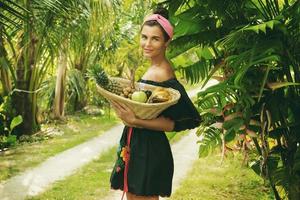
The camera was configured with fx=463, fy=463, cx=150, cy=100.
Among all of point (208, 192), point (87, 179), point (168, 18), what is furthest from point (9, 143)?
point (168, 18)

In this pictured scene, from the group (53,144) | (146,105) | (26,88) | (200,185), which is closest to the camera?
(146,105)

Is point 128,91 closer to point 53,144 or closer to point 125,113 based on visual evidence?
point 125,113

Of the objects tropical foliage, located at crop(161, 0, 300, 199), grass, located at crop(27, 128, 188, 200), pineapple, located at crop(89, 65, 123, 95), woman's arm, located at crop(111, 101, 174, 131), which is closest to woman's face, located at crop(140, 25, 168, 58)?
tropical foliage, located at crop(161, 0, 300, 199)

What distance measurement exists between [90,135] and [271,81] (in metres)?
7.21

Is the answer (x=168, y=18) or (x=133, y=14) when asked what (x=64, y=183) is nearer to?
(x=168, y=18)

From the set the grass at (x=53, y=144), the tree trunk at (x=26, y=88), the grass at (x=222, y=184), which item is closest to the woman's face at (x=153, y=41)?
the grass at (x=222, y=184)

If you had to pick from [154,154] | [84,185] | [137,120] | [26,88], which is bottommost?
[84,185]

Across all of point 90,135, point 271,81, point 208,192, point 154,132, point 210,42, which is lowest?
point 90,135

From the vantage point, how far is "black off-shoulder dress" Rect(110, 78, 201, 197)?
8.60 feet

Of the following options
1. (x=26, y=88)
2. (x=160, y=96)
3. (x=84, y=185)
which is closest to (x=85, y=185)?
(x=84, y=185)

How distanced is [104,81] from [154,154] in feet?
1.65

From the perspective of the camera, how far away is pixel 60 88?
1127cm

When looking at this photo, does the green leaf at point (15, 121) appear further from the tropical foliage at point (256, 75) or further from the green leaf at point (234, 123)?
the green leaf at point (234, 123)

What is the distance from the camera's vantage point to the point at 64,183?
5867 millimetres
